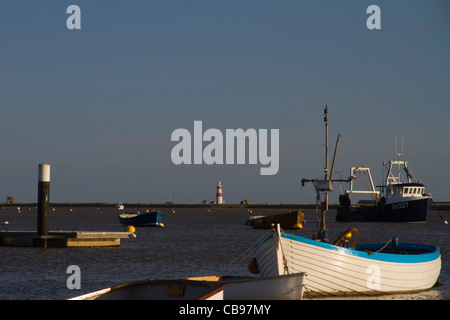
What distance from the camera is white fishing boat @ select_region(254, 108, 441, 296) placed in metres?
22.0

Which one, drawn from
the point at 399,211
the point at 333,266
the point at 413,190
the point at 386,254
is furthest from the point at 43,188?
the point at 399,211

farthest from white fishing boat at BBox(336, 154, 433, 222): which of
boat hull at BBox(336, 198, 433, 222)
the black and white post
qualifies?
the black and white post

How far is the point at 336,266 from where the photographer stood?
74.0ft

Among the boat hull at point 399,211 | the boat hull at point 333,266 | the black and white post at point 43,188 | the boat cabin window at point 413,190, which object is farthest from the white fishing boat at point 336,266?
the boat hull at point 399,211

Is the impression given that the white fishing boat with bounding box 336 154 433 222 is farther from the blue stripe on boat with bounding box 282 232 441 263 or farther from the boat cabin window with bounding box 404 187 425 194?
the blue stripe on boat with bounding box 282 232 441 263

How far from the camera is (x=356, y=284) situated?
23.1 metres

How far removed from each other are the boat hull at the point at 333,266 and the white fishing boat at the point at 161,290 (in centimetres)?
473

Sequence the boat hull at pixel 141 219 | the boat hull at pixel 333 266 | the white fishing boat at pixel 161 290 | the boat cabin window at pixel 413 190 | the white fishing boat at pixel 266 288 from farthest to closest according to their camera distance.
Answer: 1. the boat cabin window at pixel 413 190
2. the boat hull at pixel 141 219
3. the boat hull at pixel 333 266
4. the white fishing boat at pixel 266 288
5. the white fishing boat at pixel 161 290

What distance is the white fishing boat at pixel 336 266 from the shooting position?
21969 millimetres

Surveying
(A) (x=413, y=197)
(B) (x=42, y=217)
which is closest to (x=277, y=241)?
(B) (x=42, y=217)

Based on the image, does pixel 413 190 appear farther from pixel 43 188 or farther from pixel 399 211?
pixel 43 188

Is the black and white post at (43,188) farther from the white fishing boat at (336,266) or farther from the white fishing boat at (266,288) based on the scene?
the white fishing boat at (266,288)
